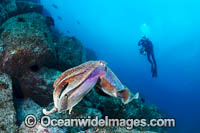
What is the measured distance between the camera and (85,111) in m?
4.80

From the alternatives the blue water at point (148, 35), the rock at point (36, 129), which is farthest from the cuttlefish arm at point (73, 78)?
the blue water at point (148, 35)

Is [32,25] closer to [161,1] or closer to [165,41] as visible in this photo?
[161,1]

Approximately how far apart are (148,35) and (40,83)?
84008mm

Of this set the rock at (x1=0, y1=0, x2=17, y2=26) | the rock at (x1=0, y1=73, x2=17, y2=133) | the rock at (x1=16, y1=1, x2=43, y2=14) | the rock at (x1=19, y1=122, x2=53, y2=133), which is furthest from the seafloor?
the rock at (x1=16, y1=1, x2=43, y2=14)

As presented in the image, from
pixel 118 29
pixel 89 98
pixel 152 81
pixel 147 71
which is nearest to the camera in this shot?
pixel 89 98

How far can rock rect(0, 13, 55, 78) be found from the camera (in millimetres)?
5090

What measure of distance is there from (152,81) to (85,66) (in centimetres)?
9445

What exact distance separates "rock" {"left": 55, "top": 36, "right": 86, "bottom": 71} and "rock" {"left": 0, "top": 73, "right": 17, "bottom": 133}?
247 cm

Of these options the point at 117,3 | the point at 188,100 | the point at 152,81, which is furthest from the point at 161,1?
the point at 188,100

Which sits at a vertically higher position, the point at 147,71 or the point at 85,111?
the point at 147,71

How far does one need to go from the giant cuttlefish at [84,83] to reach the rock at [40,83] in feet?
9.23

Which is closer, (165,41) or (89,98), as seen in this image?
(89,98)

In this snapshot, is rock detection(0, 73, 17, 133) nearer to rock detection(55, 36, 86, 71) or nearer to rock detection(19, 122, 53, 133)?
rock detection(19, 122, 53, 133)

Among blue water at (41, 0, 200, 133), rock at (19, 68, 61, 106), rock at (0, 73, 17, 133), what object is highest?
blue water at (41, 0, 200, 133)
